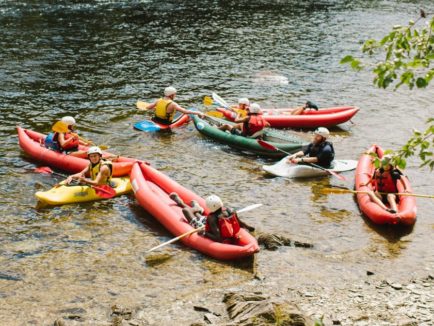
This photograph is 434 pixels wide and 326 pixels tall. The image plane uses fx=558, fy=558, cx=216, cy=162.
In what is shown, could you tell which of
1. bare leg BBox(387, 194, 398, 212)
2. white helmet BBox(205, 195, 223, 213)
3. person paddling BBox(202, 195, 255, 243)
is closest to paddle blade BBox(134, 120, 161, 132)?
person paddling BBox(202, 195, 255, 243)

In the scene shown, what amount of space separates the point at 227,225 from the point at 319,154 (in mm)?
4079

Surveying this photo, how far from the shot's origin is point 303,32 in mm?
25469

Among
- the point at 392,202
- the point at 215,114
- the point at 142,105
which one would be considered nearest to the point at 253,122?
the point at 215,114

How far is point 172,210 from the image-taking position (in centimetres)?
969

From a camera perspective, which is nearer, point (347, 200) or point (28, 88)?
point (347, 200)

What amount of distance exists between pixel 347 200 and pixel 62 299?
5910 mm

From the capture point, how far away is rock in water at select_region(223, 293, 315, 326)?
247 inches

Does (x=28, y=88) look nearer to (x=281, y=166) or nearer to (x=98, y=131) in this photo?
(x=98, y=131)

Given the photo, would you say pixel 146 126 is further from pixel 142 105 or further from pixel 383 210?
pixel 383 210

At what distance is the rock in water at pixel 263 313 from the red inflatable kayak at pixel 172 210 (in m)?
1.34

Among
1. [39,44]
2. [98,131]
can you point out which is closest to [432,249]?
[98,131]

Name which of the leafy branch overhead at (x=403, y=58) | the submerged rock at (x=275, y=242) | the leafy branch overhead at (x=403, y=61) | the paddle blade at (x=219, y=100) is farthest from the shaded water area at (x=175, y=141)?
the leafy branch overhead at (x=403, y=58)

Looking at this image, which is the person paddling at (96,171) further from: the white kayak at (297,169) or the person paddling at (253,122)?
the person paddling at (253,122)

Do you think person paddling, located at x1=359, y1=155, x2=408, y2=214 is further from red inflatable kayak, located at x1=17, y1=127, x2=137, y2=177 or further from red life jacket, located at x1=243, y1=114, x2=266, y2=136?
red inflatable kayak, located at x1=17, y1=127, x2=137, y2=177
